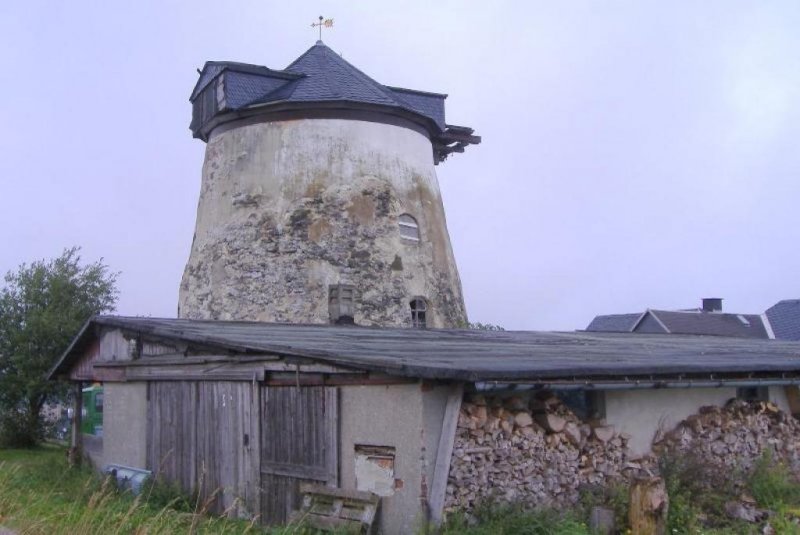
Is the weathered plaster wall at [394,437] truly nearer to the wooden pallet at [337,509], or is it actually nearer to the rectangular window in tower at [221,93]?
the wooden pallet at [337,509]

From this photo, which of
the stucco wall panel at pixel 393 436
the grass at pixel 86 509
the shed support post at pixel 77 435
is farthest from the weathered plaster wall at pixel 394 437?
the shed support post at pixel 77 435

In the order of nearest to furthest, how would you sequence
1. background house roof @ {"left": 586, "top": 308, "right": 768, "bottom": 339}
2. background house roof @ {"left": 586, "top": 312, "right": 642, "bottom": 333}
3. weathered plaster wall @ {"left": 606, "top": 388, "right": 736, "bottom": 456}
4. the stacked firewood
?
→ 1. the stacked firewood
2. weathered plaster wall @ {"left": 606, "top": 388, "right": 736, "bottom": 456}
3. background house roof @ {"left": 586, "top": 308, "right": 768, "bottom": 339}
4. background house roof @ {"left": 586, "top": 312, "right": 642, "bottom": 333}

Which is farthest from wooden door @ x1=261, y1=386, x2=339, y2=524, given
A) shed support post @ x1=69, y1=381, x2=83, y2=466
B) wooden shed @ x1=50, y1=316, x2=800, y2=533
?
shed support post @ x1=69, y1=381, x2=83, y2=466

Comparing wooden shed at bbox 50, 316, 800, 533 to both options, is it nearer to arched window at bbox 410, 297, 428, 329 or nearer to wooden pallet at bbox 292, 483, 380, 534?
wooden pallet at bbox 292, 483, 380, 534

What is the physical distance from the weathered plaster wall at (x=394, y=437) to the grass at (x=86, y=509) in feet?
2.98

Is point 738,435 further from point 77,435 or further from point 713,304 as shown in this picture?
point 713,304

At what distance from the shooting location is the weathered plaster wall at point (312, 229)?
63.4 ft

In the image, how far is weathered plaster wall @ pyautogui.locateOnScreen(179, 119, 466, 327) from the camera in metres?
19.3

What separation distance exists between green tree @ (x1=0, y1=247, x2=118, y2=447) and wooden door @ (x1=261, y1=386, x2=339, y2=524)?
1604 centimetres

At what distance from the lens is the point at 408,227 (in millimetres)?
20516

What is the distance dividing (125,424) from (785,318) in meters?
31.7

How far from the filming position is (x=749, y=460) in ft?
39.4

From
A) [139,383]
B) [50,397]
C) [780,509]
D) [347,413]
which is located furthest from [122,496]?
[50,397]

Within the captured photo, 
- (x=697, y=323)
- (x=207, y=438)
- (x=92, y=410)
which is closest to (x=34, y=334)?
(x=92, y=410)
